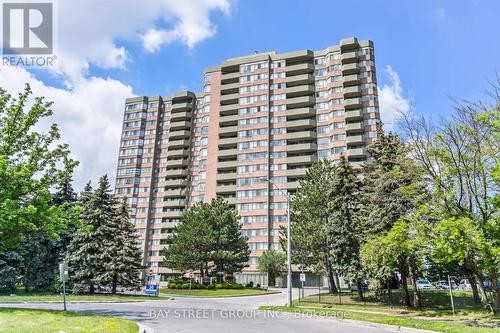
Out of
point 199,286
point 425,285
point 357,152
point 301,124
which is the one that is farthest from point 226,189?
point 425,285

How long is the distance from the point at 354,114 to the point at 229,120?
29497 millimetres

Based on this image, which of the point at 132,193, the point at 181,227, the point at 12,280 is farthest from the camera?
the point at 132,193

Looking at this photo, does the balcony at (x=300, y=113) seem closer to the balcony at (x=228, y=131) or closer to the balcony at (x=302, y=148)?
the balcony at (x=302, y=148)

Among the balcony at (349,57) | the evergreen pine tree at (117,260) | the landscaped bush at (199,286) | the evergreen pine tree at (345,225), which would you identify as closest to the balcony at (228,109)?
the balcony at (349,57)

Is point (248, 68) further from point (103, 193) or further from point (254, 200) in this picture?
point (103, 193)

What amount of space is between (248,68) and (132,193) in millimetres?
44328

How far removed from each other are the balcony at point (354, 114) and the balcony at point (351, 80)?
6.64 m

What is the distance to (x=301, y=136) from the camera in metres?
84.7

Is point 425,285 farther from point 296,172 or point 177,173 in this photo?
point 177,173

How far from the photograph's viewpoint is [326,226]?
124 feet

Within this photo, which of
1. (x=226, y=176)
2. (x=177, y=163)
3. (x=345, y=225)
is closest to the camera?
(x=345, y=225)

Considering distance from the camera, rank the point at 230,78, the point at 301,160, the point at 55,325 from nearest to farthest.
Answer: the point at 55,325, the point at 301,160, the point at 230,78

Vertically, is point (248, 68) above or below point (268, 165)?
above

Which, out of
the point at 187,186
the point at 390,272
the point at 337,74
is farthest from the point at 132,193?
the point at 390,272
